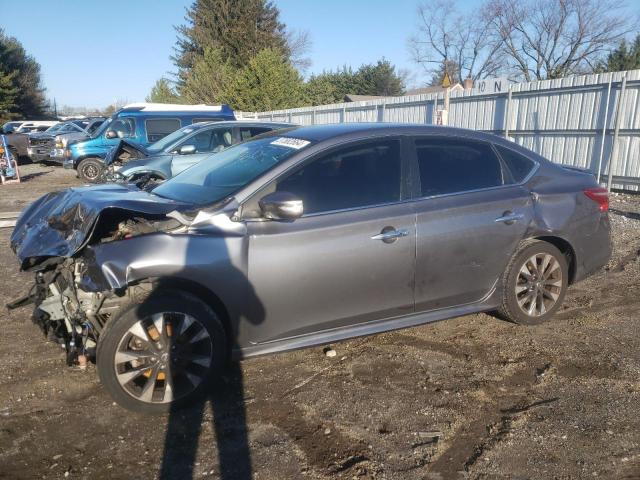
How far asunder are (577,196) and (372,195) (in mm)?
2007

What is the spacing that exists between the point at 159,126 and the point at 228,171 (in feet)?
37.4

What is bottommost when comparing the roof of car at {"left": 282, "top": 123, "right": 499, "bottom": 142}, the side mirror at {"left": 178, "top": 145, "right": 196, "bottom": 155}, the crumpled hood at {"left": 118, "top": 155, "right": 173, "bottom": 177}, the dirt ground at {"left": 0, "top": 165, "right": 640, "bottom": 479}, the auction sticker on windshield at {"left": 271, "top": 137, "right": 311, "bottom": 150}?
the dirt ground at {"left": 0, "top": 165, "right": 640, "bottom": 479}

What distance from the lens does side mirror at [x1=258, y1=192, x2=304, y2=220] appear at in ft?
→ 10.1

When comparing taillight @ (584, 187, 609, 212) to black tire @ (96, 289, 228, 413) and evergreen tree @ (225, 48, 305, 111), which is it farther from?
evergreen tree @ (225, 48, 305, 111)

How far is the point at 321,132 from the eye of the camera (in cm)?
382

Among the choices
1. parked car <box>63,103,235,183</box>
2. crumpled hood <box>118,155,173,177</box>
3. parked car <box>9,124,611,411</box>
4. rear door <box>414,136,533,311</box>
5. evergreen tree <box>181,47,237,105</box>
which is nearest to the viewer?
parked car <box>9,124,611,411</box>

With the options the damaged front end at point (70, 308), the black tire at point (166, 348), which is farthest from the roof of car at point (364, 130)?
the damaged front end at point (70, 308)

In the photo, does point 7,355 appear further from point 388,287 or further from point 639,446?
point 639,446

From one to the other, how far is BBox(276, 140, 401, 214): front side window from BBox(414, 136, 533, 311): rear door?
226 mm

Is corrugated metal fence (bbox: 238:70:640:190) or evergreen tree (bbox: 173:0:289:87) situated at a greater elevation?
evergreen tree (bbox: 173:0:289:87)

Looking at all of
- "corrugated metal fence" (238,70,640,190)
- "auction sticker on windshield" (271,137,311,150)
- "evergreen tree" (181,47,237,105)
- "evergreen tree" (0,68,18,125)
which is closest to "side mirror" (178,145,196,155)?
"auction sticker on windshield" (271,137,311,150)

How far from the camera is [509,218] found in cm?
398

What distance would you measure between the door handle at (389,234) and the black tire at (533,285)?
112 centimetres

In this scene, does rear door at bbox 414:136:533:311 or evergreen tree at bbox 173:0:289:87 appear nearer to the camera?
rear door at bbox 414:136:533:311
